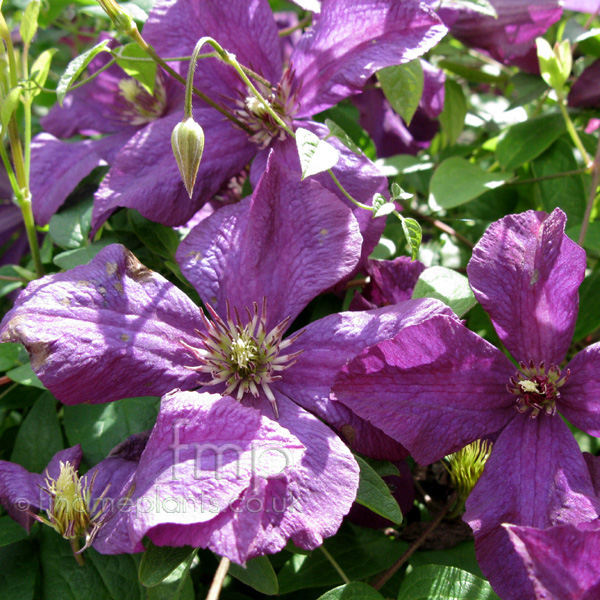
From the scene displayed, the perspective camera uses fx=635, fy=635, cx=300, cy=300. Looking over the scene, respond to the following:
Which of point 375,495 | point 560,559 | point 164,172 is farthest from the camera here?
point 164,172

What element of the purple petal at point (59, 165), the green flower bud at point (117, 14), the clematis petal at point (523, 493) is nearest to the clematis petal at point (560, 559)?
the clematis petal at point (523, 493)

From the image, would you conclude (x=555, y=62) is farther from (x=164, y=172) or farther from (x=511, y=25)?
(x=164, y=172)

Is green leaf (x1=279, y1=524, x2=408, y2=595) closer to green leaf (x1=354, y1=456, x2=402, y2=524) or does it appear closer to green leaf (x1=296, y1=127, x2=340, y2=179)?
green leaf (x1=354, y1=456, x2=402, y2=524)

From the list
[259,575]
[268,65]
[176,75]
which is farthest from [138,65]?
[259,575]

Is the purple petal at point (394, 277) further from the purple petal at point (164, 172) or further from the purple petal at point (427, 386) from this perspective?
the purple petal at point (164, 172)

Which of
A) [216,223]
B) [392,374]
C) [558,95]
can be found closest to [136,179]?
[216,223]

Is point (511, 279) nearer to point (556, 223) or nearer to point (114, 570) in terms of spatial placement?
point (556, 223)
